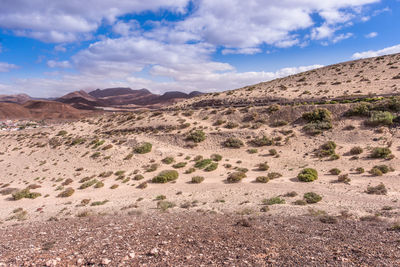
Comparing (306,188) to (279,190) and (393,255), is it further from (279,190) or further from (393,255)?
(393,255)

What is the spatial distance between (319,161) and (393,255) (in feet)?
42.3

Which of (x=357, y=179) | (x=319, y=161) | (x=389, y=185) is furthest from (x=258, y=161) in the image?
(x=389, y=185)

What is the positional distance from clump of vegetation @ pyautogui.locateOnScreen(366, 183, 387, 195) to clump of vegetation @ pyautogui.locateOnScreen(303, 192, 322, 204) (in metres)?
3.17

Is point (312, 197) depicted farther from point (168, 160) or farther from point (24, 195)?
point (24, 195)

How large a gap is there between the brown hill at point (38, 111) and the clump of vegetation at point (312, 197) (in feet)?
317

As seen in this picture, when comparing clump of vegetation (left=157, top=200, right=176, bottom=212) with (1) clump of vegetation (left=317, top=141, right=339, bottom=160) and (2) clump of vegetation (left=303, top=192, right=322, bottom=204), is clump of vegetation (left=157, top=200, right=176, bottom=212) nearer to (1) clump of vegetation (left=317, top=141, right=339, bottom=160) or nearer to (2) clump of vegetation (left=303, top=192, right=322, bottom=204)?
(2) clump of vegetation (left=303, top=192, right=322, bottom=204)

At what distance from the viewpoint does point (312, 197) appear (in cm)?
1162

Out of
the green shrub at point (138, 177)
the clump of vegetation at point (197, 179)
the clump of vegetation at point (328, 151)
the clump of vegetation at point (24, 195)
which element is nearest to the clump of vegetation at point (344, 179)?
the clump of vegetation at point (328, 151)

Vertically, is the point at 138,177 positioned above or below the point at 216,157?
below

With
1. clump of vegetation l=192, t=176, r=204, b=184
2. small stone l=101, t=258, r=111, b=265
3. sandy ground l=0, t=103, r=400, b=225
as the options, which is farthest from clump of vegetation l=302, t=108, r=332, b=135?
small stone l=101, t=258, r=111, b=265

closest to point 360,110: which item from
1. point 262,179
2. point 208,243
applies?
point 262,179

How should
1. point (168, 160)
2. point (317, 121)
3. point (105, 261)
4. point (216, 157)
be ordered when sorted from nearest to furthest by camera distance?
point (105, 261) < point (216, 157) < point (168, 160) < point (317, 121)

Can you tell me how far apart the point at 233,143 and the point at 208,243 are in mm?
17126

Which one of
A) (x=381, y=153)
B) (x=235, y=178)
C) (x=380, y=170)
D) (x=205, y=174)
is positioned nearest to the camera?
(x=380, y=170)
